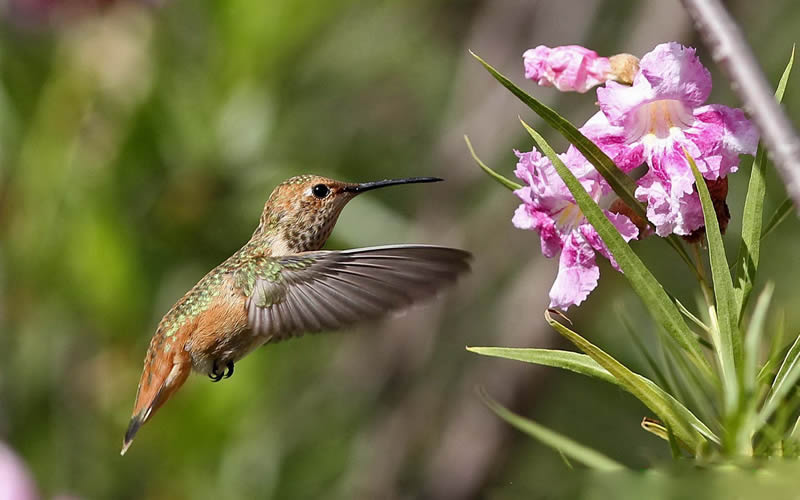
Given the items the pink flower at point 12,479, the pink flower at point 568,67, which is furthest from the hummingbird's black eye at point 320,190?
the pink flower at point 12,479

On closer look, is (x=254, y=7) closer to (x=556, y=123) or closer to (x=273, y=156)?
(x=273, y=156)

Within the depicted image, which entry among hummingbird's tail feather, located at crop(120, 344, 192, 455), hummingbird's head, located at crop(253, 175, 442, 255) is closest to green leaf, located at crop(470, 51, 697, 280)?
hummingbird's head, located at crop(253, 175, 442, 255)

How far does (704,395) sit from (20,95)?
2.04 m

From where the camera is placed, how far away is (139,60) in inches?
99.3

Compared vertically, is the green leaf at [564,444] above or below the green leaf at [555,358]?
below

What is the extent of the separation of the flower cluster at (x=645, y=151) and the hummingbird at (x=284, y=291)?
11.0 inches

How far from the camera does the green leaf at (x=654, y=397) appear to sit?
89cm

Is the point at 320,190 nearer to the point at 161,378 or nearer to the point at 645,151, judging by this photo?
the point at 161,378

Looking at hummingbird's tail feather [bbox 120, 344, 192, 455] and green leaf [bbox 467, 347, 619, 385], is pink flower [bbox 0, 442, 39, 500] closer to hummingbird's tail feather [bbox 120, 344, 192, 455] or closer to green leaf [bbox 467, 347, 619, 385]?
hummingbird's tail feather [bbox 120, 344, 192, 455]

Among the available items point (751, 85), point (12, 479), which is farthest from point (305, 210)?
point (12, 479)

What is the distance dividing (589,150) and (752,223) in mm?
159

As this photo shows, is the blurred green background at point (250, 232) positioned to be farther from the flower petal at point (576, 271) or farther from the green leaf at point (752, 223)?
the green leaf at point (752, 223)

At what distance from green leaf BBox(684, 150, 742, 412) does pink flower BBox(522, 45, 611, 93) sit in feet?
0.59

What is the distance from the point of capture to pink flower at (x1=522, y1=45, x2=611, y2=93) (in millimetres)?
1056
